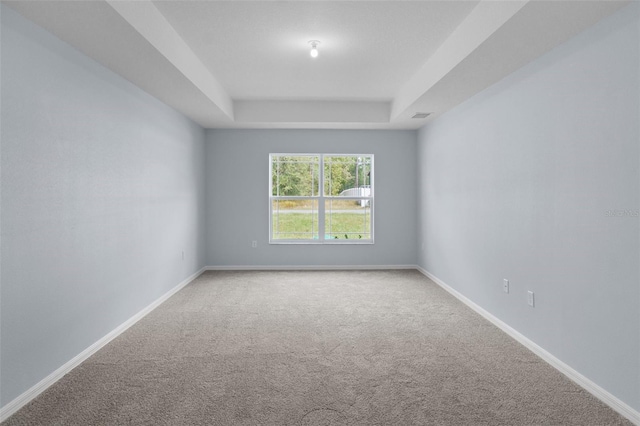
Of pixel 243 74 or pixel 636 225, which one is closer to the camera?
pixel 636 225

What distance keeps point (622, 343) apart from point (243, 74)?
4063mm

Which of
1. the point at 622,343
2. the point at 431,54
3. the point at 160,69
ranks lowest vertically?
the point at 622,343

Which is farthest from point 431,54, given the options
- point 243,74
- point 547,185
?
point 243,74

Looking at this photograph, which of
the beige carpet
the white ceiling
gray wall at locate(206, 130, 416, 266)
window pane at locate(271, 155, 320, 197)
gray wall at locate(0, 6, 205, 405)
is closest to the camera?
the beige carpet

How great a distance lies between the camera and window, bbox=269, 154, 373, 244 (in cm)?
602

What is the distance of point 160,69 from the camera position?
10.1ft

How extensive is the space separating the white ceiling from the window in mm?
1495

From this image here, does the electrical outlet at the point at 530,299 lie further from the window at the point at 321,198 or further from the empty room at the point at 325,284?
the window at the point at 321,198

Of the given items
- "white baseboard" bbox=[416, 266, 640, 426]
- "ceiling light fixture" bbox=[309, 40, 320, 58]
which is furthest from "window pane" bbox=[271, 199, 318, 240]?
"ceiling light fixture" bbox=[309, 40, 320, 58]

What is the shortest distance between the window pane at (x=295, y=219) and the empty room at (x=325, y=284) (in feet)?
4.38

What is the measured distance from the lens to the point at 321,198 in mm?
6047

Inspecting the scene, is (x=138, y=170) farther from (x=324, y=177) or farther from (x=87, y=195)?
(x=324, y=177)

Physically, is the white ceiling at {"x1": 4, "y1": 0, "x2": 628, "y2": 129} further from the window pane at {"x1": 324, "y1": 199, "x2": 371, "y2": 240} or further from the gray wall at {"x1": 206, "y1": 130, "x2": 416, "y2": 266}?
the window pane at {"x1": 324, "y1": 199, "x2": 371, "y2": 240}

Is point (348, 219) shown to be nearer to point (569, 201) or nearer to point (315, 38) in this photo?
point (315, 38)
